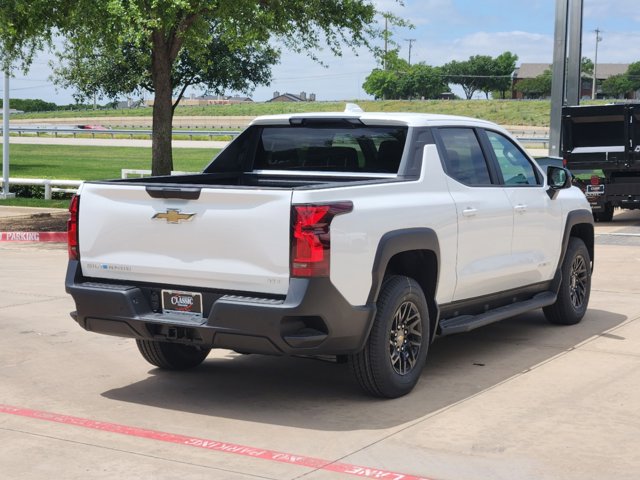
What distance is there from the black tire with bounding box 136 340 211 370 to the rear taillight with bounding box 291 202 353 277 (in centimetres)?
189

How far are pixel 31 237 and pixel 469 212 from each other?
1086cm

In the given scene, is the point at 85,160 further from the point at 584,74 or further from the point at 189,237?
the point at 584,74

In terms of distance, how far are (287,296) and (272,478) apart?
1205 millimetres

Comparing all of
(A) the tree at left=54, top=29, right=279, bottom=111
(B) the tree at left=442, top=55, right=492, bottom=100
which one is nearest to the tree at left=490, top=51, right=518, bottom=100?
(B) the tree at left=442, top=55, right=492, bottom=100

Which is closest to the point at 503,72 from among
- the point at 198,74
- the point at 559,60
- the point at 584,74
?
the point at 584,74

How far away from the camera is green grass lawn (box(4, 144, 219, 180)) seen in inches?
1492

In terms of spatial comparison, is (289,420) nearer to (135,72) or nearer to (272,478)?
(272,478)

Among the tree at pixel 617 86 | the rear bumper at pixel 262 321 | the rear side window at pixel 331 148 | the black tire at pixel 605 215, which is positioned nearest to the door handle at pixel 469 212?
the rear side window at pixel 331 148

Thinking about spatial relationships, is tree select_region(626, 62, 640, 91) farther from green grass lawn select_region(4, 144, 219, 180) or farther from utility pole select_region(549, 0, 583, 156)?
utility pole select_region(549, 0, 583, 156)

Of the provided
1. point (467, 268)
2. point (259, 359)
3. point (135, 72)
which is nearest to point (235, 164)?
point (259, 359)

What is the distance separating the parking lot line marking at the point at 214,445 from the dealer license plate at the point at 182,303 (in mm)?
774

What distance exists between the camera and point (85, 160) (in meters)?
48.5

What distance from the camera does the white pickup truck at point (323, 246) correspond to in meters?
6.27

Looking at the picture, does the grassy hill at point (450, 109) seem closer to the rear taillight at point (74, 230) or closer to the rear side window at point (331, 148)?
the rear side window at point (331, 148)
